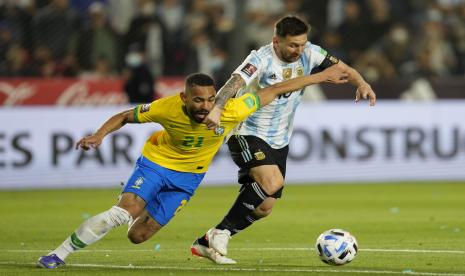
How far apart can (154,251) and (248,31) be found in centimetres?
1108

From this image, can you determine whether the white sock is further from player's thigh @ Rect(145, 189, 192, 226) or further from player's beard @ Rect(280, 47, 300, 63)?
player's beard @ Rect(280, 47, 300, 63)

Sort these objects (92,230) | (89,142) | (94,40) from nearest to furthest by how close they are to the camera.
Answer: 1. (89,142)
2. (92,230)
3. (94,40)

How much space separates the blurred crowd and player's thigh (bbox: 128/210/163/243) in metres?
10.0

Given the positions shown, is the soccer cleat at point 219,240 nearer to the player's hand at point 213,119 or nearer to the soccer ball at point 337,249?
the soccer ball at point 337,249

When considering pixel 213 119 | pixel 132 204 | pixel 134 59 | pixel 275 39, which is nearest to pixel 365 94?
pixel 275 39

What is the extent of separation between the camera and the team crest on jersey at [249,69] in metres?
9.36

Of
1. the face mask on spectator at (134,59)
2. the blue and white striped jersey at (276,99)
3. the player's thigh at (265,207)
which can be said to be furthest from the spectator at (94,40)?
the player's thigh at (265,207)

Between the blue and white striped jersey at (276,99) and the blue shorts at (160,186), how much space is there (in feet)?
2.41

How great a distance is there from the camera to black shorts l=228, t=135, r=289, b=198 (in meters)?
9.63

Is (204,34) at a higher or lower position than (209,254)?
higher

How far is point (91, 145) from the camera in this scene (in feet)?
27.4

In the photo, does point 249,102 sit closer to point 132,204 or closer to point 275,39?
point 275,39

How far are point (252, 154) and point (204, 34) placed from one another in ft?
36.7

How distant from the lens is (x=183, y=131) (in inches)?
357
